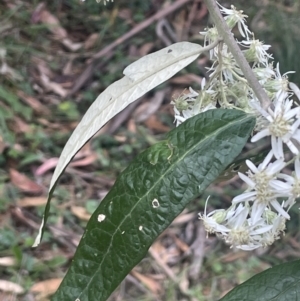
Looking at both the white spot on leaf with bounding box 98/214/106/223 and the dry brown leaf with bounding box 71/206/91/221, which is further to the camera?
the dry brown leaf with bounding box 71/206/91/221

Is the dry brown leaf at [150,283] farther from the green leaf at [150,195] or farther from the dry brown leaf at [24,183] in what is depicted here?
the green leaf at [150,195]

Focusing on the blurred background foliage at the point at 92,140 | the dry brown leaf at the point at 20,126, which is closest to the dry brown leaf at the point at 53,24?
the blurred background foliage at the point at 92,140

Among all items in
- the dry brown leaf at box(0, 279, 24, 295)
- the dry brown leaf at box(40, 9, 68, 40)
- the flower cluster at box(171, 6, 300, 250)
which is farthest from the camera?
the dry brown leaf at box(40, 9, 68, 40)

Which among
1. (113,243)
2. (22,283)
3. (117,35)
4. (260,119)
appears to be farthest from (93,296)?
(117,35)

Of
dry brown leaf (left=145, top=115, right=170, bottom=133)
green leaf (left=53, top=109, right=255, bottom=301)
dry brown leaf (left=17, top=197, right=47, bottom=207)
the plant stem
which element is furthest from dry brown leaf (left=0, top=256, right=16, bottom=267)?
the plant stem

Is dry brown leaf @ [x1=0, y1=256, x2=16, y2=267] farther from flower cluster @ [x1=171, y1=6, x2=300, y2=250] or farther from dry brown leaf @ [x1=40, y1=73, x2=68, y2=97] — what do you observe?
flower cluster @ [x1=171, y1=6, x2=300, y2=250]

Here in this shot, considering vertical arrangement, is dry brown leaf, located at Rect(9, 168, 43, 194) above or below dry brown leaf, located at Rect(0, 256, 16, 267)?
above

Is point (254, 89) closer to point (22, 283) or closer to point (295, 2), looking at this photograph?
point (22, 283)
